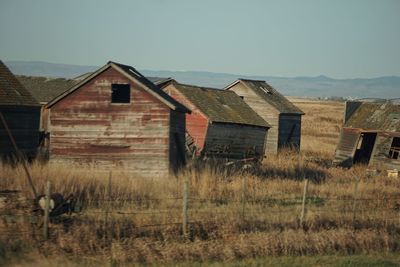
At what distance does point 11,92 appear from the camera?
29.0 meters

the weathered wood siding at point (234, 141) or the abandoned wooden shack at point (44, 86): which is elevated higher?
the abandoned wooden shack at point (44, 86)

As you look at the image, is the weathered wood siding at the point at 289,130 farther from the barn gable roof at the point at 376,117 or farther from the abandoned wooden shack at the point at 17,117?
the abandoned wooden shack at the point at 17,117

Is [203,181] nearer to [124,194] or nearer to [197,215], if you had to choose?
[124,194]

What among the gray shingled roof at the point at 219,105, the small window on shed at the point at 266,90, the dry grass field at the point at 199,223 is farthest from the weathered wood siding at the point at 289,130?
the dry grass field at the point at 199,223

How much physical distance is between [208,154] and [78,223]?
20.1 meters

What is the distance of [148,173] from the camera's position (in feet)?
83.7

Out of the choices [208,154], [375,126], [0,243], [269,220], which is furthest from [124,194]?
[375,126]

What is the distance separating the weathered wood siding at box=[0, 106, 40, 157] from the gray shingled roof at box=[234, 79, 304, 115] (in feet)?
74.3

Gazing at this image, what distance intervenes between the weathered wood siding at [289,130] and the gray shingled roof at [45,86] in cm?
1687

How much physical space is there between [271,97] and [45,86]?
18.3 m

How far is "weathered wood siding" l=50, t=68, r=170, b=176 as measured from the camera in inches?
1005

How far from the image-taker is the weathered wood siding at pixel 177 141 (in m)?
26.0

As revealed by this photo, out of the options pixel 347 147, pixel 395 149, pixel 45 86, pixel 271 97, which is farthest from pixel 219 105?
pixel 45 86

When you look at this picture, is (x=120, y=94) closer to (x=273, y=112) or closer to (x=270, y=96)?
(x=273, y=112)
